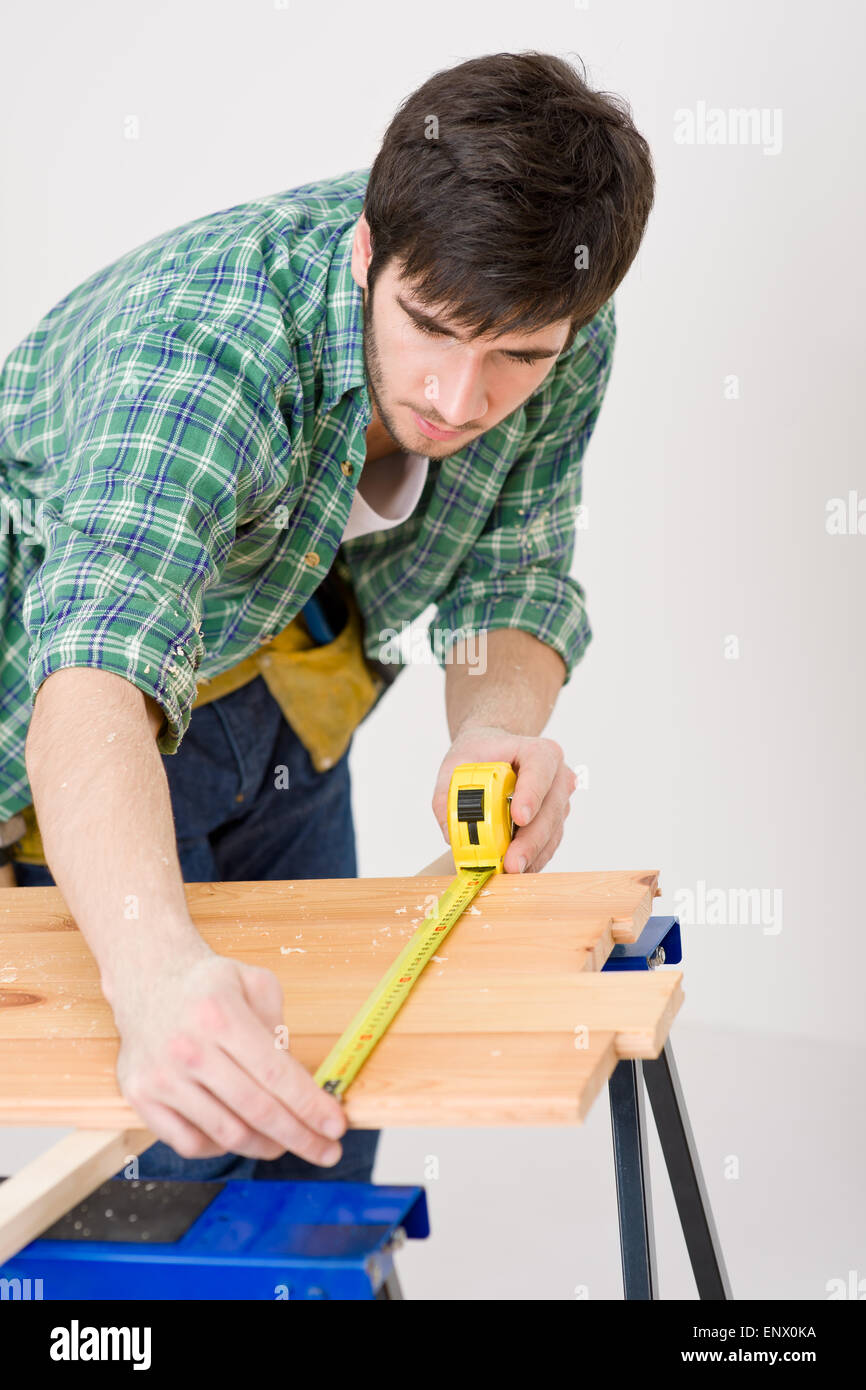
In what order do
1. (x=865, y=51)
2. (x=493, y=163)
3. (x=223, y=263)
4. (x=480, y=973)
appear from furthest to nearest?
(x=865, y=51)
(x=223, y=263)
(x=493, y=163)
(x=480, y=973)

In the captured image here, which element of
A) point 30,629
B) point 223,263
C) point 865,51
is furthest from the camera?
point 865,51

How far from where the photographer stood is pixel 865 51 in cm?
298

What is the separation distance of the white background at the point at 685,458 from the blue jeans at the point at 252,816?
0.93 metres

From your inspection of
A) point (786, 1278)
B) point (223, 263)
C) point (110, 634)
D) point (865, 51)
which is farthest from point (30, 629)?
point (865, 51)

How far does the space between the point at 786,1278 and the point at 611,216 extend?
81.0 inches

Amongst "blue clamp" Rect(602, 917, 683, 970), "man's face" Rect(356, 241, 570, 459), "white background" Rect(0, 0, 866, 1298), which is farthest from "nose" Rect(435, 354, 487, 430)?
"white background" Rect(0, 0, 866, 1298)

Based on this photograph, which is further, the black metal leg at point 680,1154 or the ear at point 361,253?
the ear at point 361,253

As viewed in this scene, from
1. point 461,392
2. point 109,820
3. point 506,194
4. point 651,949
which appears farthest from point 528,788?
point 506,194

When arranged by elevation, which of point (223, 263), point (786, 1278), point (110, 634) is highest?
point (223, 263)

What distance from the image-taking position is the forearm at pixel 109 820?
1153 millimetres

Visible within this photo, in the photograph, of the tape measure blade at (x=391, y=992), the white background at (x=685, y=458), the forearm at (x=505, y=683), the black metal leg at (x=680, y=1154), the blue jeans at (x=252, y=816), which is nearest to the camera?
the tape measure blade at (x=391, y=992)

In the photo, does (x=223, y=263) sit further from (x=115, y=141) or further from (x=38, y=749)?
(x=115, y=141)

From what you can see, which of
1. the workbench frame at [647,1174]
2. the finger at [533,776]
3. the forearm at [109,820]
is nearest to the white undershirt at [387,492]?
the finger at [533,776]

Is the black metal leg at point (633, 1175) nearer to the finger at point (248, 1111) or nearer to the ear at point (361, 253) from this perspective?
the finger at point (248, 1111)
